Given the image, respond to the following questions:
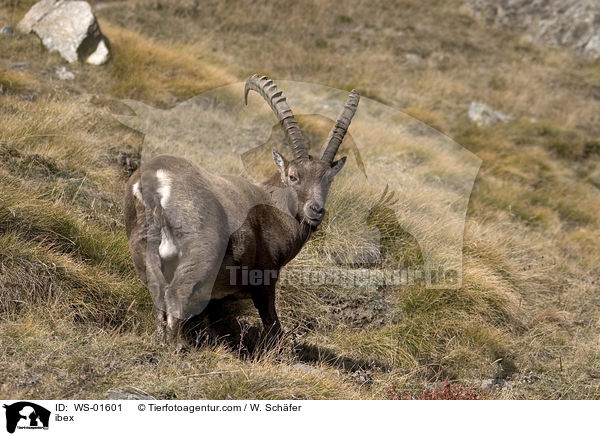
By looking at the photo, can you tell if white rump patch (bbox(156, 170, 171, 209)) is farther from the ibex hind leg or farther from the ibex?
the ibex hind leg

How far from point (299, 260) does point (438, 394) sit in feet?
A: 8.68

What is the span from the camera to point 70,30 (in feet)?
43.9

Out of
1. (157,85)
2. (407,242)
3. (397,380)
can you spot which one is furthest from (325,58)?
(397,380)

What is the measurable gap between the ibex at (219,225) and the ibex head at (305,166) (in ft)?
0.03

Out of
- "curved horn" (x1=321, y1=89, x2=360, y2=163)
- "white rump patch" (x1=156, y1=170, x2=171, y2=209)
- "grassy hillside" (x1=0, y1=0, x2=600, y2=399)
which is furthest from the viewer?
"curved horn" (x1=321, y1=89, x2=360, y2=163)

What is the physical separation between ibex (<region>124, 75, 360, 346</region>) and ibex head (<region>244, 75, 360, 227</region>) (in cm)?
1

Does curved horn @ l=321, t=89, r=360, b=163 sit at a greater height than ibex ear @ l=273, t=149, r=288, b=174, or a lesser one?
greater

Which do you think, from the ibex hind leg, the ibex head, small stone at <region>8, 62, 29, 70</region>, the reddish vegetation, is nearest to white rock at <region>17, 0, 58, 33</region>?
small stone at <region>8, 62, 29, 70</region>

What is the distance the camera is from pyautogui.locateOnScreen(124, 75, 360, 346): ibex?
5066 mm

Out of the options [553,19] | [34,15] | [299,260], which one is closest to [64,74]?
[34,15]

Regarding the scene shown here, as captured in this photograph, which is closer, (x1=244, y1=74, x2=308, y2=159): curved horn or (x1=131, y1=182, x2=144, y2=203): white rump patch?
(x1=131, y1=182, x2=144, y2=203): white rump patch

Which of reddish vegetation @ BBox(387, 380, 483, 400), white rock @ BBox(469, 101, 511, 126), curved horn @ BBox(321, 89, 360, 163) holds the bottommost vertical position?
reddish vegetation @ BBox(387, 380, 483, 400)

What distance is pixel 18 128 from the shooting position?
8047 millimetres

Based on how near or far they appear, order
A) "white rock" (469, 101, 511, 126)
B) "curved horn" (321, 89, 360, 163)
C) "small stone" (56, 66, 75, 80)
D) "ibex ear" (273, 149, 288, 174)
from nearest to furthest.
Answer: "curved horn" (321, 89, 360, 163) → "ibex ear" (273, 149, 288, 174) → "small stone" (56, 66, 75, 80) → "white rock" (469, 101, 511, 126)
